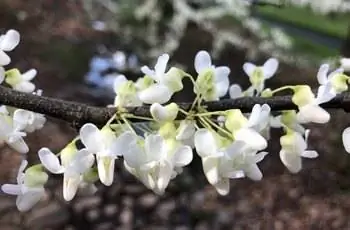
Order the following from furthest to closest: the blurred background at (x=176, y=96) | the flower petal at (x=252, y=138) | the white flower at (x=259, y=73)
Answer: the blurred background at (x=176, y=96) < the white flower at (x=259, y=73) < the flower petal at (x=252, y=138)

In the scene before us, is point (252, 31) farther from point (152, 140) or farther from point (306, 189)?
point (152, 140)

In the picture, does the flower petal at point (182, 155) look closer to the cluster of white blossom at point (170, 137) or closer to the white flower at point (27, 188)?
the cluster of white blossom at point (170, 137)

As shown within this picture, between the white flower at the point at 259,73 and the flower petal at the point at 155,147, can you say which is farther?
the white flower at the point at 259,73

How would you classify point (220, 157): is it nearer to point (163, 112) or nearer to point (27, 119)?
point (163, 112)

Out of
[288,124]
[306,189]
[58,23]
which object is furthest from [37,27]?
[288,124]

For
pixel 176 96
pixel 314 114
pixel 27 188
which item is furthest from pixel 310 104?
pixel 176 96

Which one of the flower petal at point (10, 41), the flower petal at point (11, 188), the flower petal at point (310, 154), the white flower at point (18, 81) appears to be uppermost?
the flower petal at point (10, 41)

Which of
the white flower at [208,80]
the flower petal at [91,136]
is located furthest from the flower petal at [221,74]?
the flower petal at [91,136]
